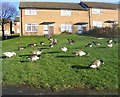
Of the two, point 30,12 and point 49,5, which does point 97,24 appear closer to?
point 49,5

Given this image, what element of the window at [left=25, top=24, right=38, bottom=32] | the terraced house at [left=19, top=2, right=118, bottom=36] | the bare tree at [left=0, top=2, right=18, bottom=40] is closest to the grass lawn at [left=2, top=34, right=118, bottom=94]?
the window at [left=25, top=24, right=38, bottom=32]

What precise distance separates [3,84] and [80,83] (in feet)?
9.17

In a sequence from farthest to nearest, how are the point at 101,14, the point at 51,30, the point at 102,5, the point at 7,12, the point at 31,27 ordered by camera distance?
the point at 7,12
the point at 102,5
the point at 101,14
the point at 51,30
the point at 31,27

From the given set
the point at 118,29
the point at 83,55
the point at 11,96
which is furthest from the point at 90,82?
the point at 118,29

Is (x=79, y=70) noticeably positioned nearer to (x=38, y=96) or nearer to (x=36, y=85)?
(x=36, y=85)

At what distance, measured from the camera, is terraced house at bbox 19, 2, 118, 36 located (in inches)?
2000

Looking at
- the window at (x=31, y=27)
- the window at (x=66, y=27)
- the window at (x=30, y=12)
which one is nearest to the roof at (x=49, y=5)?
the window at (x=30, y=12)

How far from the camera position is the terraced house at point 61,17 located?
2000 inches

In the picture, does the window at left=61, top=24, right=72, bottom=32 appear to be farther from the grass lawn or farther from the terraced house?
the grass lawn

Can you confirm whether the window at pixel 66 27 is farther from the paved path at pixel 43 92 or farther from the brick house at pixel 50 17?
the paved path at pixel 43 92

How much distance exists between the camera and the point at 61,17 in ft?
173

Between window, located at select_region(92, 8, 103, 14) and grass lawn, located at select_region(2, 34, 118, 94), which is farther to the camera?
window, located at select_region(92, 8, 103, 14)

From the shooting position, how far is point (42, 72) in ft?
41.1

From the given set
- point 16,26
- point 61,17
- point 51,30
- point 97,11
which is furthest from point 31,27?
point 16,26
